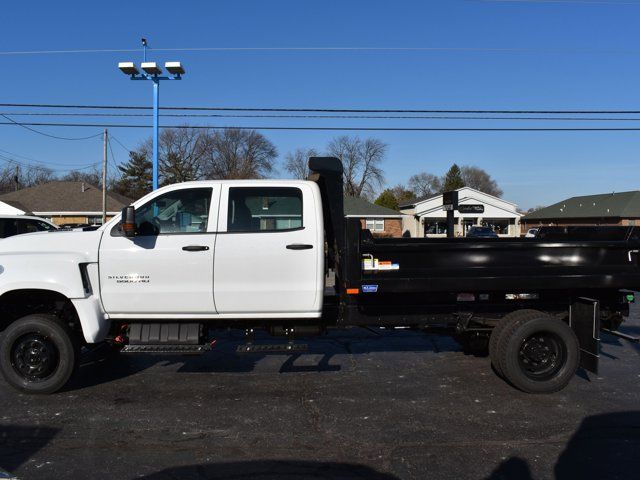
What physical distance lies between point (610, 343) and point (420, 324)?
13.2 feet

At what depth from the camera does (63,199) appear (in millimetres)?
42062

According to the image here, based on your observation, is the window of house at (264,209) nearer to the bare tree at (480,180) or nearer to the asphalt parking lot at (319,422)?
the asphalt parking lot at (319,422)

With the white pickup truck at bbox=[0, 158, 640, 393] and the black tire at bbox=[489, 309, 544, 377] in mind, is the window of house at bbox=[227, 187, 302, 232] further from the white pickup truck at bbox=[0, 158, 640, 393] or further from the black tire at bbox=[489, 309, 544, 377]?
the black tire at bbox=[489, 309, 544, 377]

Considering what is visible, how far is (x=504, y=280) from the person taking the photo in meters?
5.53

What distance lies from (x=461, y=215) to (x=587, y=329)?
49.1 m

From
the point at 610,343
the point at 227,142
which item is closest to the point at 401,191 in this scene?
the point at 227,142

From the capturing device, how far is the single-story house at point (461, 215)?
53531 mm

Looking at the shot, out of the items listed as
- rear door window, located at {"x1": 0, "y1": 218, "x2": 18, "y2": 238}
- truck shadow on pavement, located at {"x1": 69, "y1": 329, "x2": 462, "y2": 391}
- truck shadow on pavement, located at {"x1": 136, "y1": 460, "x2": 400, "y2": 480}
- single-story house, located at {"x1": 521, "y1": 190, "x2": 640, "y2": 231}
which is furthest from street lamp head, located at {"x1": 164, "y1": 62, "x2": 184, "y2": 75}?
single-story house, located at {"x1": 521, "y1": 190, "x2": 640, "y2": 231}

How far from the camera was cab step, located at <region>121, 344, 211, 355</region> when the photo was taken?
17.8 feet

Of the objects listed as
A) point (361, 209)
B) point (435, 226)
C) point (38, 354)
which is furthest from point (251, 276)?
point (435, 226)

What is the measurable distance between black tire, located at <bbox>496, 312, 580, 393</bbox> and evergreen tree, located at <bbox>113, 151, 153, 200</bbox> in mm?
67161

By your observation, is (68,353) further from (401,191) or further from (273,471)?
(401,191)

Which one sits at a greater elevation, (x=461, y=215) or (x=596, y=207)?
(x=596, y=207)

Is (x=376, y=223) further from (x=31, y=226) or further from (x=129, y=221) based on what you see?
(x=129, y=221)
